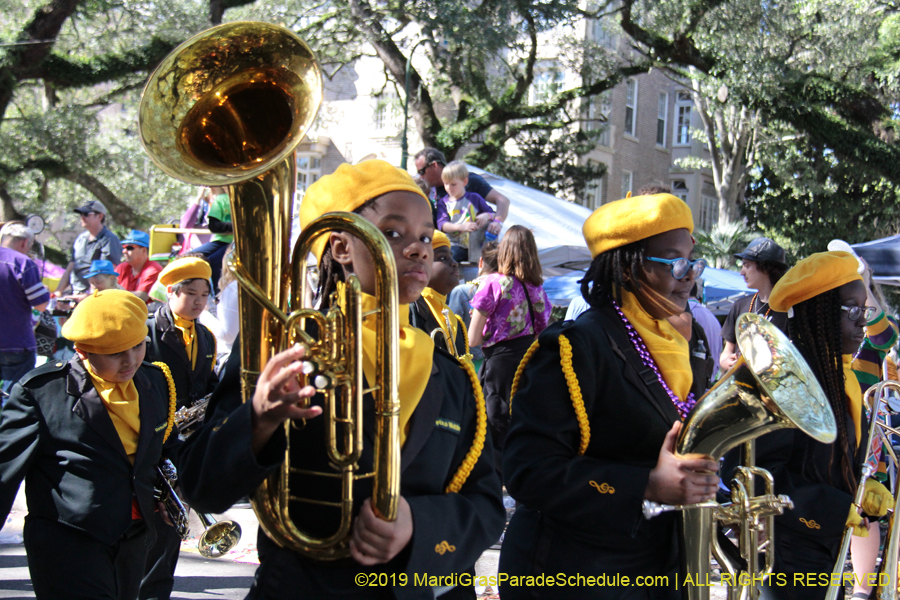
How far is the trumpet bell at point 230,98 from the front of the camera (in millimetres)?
2018

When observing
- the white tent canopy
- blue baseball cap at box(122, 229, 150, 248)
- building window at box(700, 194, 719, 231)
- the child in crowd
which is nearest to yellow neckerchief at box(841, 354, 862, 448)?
the child in crowd

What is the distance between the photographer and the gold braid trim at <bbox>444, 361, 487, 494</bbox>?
81.9 inches

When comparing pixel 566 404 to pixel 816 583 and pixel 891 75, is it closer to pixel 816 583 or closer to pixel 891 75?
pixel 816 583

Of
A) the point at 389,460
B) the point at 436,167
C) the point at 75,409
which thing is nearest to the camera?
the point at 389,460

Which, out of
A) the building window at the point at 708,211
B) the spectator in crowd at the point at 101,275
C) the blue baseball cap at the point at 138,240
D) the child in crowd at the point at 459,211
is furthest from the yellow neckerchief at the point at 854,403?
the building window at the point at 708,211

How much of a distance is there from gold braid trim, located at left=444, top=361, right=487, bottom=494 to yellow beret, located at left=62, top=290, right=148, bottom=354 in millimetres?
1907

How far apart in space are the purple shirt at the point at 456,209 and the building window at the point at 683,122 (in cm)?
3061

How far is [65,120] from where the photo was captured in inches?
688

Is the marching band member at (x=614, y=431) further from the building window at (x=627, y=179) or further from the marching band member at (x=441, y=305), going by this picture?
the building window at (x=627, y=179)

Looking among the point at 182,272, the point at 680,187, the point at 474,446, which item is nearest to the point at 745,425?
the point at 474,446

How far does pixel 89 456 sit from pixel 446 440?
A: 2036 mm

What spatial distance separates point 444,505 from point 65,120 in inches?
711

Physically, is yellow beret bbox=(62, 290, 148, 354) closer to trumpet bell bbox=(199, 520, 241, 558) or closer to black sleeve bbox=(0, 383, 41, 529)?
black sleeve bbox=(0, 383, 41, 529)

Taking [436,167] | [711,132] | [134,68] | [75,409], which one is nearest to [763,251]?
[436,167]
